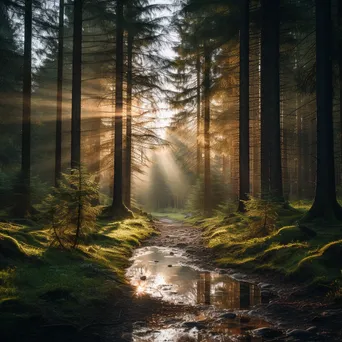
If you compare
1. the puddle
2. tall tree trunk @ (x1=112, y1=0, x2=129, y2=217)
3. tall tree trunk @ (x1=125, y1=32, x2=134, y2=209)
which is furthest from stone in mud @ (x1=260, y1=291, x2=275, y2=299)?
tall tree trunk @ (x1=125, y1=32, x2=134, y2=209)

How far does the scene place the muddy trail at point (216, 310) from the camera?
4.95 m

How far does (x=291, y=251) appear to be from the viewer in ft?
28.6

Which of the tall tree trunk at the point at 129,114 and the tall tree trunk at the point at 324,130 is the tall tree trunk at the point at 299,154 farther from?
the tall tree trunk at the point at 324,130

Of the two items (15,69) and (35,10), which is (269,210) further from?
(15,69)

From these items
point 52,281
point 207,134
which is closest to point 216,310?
point 52,281

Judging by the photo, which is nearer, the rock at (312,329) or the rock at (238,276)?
the rock at (312,329)

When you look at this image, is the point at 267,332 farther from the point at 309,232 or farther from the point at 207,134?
the point at 207,134

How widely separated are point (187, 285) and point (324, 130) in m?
6.88

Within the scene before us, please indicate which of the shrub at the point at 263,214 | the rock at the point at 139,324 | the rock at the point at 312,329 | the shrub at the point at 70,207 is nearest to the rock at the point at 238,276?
the shrub at the point at 263,214

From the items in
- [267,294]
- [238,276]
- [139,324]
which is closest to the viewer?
[139,324]

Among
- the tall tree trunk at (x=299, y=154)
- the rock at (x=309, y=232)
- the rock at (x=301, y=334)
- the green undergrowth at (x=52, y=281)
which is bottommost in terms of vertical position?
the rock at (x=301, y=334)

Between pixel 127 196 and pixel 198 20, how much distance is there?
40.8ft

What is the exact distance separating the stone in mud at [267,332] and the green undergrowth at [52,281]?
2.65 m

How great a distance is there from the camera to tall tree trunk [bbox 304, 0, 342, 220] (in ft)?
34.9
